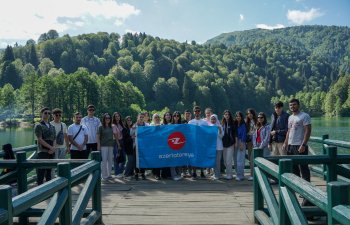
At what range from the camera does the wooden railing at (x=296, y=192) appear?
8.15ft

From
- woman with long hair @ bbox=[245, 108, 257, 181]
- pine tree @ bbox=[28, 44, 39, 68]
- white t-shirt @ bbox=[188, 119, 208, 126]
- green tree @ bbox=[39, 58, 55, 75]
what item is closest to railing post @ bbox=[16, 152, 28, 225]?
white t-shirt @ bbox=[188, 119, 208, 126]

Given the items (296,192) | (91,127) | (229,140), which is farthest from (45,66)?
(296,192)

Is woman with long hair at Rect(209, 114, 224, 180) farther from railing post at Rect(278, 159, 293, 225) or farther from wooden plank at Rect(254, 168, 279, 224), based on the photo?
railing post at Rect(278, 159, 293, 225)

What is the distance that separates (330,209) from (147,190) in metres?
6.45

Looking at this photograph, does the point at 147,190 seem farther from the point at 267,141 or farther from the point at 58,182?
the point at 58,182

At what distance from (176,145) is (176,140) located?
0.41ft

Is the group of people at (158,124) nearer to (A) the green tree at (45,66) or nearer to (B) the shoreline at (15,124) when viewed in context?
(B) the shoreline at (15,124)

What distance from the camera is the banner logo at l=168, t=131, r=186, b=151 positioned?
1031 cm

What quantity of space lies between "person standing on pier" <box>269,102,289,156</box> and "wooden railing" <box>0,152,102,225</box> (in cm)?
424

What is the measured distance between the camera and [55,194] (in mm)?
3971

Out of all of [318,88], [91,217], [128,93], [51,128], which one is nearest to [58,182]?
[91,217]

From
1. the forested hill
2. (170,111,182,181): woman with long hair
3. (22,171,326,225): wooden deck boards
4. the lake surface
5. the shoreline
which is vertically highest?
the forested hill

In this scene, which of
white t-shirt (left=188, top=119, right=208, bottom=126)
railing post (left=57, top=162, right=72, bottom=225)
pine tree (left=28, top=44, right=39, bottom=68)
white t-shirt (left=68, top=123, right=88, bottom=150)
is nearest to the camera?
railing post (left=57, top=162, right=72, bottom=225)

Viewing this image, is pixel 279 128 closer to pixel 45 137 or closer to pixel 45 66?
pixel 45 137
